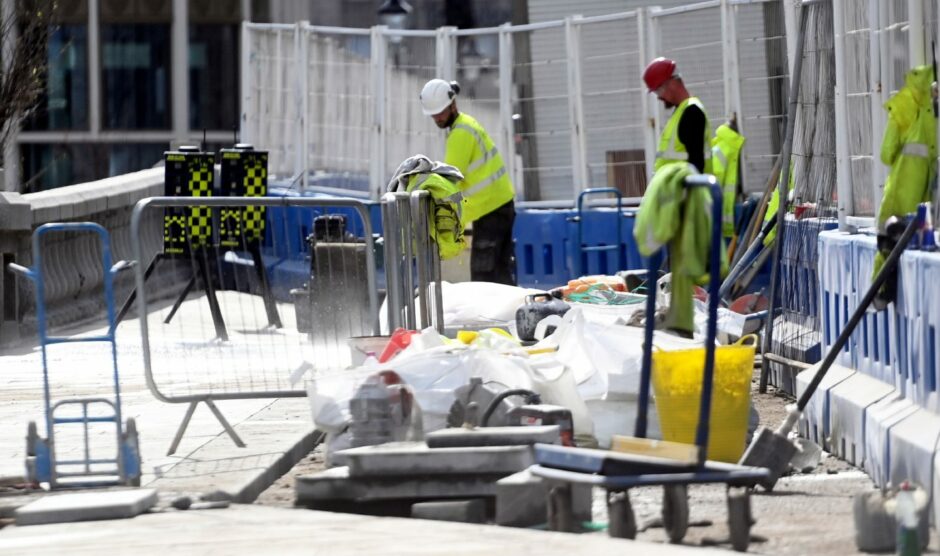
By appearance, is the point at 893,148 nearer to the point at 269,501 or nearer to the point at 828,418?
the point at 828,418

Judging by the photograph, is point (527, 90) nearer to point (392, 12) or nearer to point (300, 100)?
point (300, 100)

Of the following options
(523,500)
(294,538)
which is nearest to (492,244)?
(523,500)

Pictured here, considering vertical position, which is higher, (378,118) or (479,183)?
(378,118)

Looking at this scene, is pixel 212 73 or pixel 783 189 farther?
pixel 212 73

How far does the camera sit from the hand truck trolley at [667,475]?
717 cm

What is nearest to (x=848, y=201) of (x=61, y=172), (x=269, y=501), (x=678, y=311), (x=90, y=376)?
(x=678, y=311)

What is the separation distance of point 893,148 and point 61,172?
34560 millimetres

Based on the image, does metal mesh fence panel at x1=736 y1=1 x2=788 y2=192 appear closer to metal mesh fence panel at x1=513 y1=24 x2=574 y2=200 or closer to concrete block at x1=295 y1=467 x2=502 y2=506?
metal mesh fence panel at x1=513 y1=24 x2=574 y2=200

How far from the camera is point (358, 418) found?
9047 mm

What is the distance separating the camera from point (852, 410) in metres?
9.26

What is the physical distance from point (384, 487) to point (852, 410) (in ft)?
7.69

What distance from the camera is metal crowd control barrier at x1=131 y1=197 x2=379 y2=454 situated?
997 cm

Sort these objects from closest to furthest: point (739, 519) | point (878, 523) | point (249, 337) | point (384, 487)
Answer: point (878, 523), point (739, 519), point (384, 487), point (249, 337)

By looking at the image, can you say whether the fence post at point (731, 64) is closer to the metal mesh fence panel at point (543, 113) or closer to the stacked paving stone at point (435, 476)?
the metal mesh fence panel at point (543, 113)
